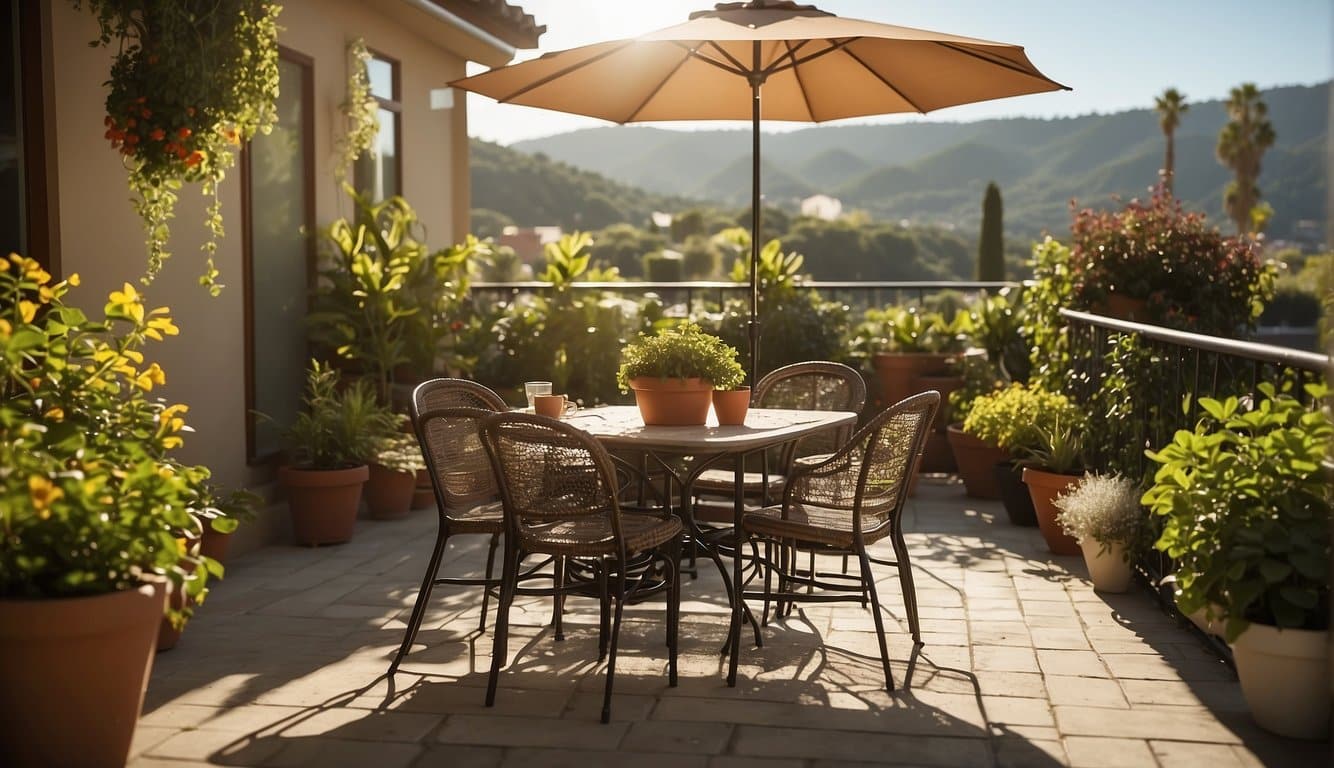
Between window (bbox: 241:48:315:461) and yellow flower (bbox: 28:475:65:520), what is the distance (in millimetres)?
3265

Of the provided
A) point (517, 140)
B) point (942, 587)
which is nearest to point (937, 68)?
point (942, 587)

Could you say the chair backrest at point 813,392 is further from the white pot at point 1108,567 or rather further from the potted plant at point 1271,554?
the potted plant at point 1271,554

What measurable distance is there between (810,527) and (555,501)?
30.8 inches

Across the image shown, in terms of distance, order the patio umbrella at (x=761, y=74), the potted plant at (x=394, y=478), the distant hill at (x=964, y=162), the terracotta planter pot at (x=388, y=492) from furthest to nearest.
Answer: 1. the distant hill at (x=964, y=162)
2. the terracotta planter pot at (x=388, y=492)
3. the potted plant at (x=394, y=478)
4. the patio umbrella at (x=761, y=74)

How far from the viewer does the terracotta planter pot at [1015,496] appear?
19.3ft

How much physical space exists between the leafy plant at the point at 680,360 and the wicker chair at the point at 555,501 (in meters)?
0.53

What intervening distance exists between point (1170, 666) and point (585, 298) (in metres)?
4.86

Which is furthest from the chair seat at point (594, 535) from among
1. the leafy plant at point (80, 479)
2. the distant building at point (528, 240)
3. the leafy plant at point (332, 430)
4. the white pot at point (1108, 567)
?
the distant building at point (528, 240)

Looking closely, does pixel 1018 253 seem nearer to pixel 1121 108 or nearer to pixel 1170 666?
pixel 1121 108

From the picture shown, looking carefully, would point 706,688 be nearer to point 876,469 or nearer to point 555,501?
point 555,501

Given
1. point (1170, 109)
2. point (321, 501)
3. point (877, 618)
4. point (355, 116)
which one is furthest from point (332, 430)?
point (1170, 109)

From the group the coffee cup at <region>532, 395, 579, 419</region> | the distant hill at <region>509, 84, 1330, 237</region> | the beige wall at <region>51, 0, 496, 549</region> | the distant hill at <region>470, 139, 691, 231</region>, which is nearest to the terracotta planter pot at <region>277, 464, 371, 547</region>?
the beige wall at <region>51, 0, 496, 549</region>

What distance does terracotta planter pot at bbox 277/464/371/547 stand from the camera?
546 centimetres

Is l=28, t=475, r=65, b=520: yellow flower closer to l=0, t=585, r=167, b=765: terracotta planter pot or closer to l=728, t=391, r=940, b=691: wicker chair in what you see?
l=0, t=585, r=167, b=765: terracotta planter pot
